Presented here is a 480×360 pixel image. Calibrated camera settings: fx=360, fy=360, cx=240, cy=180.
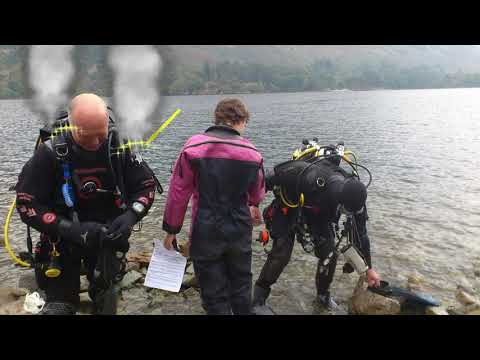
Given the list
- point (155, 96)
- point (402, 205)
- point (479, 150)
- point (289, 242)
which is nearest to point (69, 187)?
point (155, 96)

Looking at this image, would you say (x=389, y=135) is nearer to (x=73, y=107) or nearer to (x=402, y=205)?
(x=402, y=205)

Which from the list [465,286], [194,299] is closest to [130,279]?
[194,299]

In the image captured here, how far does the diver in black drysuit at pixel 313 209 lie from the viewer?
4.38 metres

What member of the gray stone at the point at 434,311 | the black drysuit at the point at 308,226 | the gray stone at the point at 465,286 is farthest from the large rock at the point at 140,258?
the gray stone at the point at 465,286

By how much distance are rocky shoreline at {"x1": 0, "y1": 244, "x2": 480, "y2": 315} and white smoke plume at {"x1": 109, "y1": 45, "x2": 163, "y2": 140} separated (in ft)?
8.51

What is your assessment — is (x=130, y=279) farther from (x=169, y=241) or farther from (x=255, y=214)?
(x=255, y=214)

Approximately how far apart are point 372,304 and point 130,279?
4.30 m

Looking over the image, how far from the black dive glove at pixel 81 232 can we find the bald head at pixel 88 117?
89cm

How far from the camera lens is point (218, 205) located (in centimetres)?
398

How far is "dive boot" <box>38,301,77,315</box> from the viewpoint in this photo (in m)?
4.18

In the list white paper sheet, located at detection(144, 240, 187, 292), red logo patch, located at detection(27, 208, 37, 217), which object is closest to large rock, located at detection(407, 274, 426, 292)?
white paper sheet, located at detection(144, 240, 187, 292)

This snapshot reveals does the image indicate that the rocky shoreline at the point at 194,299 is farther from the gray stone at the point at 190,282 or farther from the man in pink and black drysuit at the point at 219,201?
the man in pink and black drysuit at the point at 219,201

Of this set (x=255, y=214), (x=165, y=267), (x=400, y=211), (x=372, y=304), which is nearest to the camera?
(x=165, y=267)

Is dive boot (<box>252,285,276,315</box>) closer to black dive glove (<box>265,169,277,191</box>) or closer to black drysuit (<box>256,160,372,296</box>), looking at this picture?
black drysuit (<box>256,160,372,296</box>)
